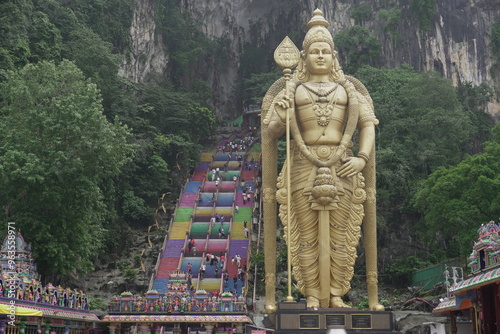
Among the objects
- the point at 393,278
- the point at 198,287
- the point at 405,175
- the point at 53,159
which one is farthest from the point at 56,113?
the point at 405,175

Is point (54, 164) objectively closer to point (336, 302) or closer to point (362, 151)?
point (362, 151)

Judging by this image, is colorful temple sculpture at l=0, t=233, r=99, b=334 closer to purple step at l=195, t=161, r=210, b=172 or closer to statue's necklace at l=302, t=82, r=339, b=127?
statue's necklace at l=302, t=82, r=339, b=127

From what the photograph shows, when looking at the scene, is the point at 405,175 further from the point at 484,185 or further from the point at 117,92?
the point at 117,92

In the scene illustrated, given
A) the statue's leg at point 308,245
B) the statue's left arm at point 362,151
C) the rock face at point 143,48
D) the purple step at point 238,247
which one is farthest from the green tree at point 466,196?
the rock face at point 143,48

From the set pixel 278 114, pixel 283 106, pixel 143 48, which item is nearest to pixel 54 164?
pixel 278 114

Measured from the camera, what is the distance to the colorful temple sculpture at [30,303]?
1065 cm

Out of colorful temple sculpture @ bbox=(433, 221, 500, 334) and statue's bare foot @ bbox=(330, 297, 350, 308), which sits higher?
colorful temple sculpture @ bbox=(433, 221, 500, 334)

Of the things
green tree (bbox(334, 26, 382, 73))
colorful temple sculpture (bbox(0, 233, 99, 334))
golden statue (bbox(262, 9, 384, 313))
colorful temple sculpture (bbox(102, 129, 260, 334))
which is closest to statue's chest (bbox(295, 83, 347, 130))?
golden statue (bbox(262, 9, 384, 313))

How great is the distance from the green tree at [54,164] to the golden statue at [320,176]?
6.47 m

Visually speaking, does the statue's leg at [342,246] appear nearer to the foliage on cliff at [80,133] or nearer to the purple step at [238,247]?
the foliage on cliff at [80,133]

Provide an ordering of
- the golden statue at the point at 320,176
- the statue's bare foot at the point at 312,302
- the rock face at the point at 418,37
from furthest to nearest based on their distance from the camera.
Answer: the rock face at the point at 418,37
the golden statue at the point at 320,176
the statue's bare foot at the point at 312,302

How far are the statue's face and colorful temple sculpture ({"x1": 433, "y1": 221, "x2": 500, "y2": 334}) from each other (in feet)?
12.1

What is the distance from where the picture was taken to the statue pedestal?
29.3 feet

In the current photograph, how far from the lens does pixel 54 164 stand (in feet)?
49.7
